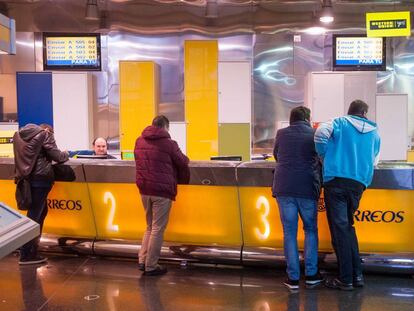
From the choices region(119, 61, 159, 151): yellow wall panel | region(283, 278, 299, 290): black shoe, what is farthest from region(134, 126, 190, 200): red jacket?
region(119, 61, 159, 151): yellow wall panel

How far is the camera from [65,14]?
941cm

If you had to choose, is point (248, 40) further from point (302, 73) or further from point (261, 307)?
point (261, 307)

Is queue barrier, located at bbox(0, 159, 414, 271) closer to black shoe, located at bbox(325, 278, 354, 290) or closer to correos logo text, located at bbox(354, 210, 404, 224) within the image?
correos logo text, located at bbox(354, 210, 404, 224)

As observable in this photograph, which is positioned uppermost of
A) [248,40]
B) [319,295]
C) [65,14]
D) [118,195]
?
[65,14]

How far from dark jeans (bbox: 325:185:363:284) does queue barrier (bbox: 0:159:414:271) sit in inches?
16.9

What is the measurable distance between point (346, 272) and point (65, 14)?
7.54 m

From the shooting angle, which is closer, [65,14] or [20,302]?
[20,302]

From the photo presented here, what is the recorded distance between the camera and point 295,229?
161 inches

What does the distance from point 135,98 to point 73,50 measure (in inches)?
58.1

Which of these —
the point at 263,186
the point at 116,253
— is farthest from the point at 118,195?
the point at 263,186

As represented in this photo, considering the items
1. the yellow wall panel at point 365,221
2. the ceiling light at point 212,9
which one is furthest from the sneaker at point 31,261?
the ceiling light at point 212,9

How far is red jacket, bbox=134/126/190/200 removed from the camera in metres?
4.35

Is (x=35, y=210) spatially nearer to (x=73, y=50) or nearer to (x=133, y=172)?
(x=133, y=172)

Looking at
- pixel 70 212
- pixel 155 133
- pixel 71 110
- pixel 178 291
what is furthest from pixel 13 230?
pixel 71 110
